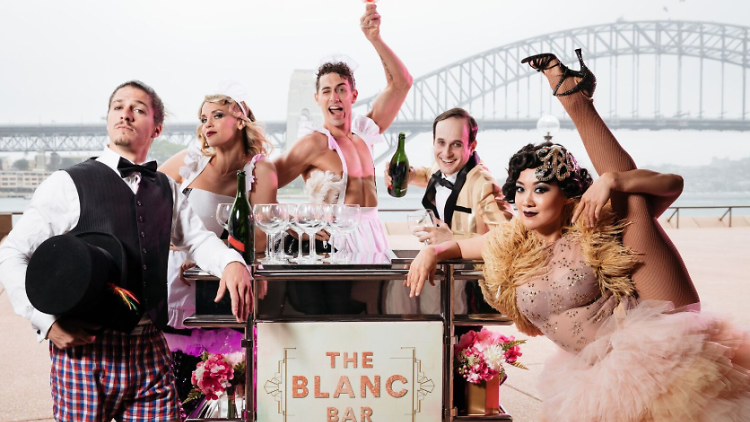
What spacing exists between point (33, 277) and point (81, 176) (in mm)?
346

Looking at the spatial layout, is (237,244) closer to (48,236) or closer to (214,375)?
(214,375)

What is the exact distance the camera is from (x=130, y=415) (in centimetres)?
200

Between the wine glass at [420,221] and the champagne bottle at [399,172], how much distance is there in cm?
55

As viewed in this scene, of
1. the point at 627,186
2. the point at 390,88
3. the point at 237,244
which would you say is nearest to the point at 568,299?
the point at 627,186

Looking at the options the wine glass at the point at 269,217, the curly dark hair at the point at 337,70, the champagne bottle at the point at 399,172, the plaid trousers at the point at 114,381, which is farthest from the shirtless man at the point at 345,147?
the plaid trousers at the point at 114,381

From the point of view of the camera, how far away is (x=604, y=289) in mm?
2051

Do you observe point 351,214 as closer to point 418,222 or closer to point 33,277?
point 418,222

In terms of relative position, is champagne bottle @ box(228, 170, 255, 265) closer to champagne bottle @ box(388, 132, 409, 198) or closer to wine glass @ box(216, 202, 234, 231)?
wine glass @ box(216, 202, 234, 231)

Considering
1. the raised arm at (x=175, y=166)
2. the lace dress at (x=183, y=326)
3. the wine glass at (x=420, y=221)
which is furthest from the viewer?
the raised arm at (x=175, y=166)

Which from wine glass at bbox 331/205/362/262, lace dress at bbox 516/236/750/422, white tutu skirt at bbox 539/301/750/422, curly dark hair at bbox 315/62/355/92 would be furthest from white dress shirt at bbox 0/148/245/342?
Answer: curly dark hair at bbox 315/62/355/92

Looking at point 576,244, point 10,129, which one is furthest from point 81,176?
point 10,129

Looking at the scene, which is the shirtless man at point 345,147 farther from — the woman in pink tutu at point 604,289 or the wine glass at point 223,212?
the woman in pink tutu at point 604,289

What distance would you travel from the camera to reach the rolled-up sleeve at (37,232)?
72.5 inches

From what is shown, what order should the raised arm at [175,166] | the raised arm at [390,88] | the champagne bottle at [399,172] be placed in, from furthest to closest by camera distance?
the raised arm at [390,88] → the raised arm at [175,166] → the champagne bottle at [399,172]
